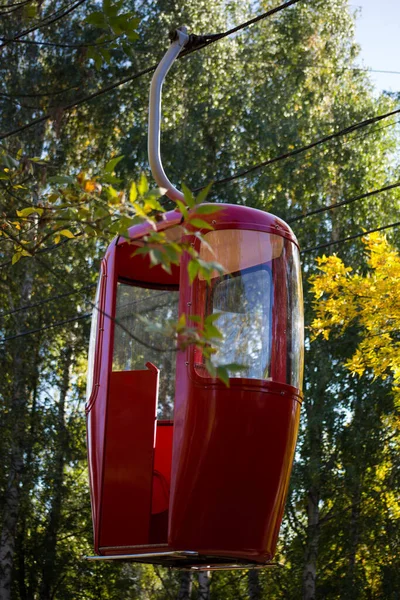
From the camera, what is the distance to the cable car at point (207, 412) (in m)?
6.09

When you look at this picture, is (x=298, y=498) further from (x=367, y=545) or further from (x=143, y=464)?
(x=143, y=464)

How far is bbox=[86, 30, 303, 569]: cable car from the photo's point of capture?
609 cm

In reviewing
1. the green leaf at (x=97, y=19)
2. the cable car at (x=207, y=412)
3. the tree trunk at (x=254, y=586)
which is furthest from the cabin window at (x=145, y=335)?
the tree trunk at (x=254, y=586)

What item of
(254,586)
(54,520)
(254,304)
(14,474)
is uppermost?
(254,304)

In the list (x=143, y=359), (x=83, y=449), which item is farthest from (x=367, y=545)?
(x=143, y=359)

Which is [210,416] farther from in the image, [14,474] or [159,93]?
[14,474]

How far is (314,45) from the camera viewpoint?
2052cm

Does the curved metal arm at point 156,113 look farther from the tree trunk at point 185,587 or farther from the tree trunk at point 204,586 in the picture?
the tree trunk at point 185,587

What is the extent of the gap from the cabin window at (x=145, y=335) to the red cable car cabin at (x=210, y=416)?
1cm

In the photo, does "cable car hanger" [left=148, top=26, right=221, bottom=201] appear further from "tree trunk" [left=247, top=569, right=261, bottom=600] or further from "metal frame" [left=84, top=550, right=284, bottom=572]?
"tree trunk" [left=247, top=569, right=261, bottom=600]

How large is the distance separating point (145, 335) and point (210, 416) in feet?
3.98

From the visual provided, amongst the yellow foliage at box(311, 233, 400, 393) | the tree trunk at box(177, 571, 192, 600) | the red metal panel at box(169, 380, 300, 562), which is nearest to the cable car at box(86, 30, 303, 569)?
the red metal panel at box(169, 380, 300, 562)

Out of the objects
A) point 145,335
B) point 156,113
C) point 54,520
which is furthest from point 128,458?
point 54,520

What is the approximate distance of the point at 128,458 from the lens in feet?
21.8
